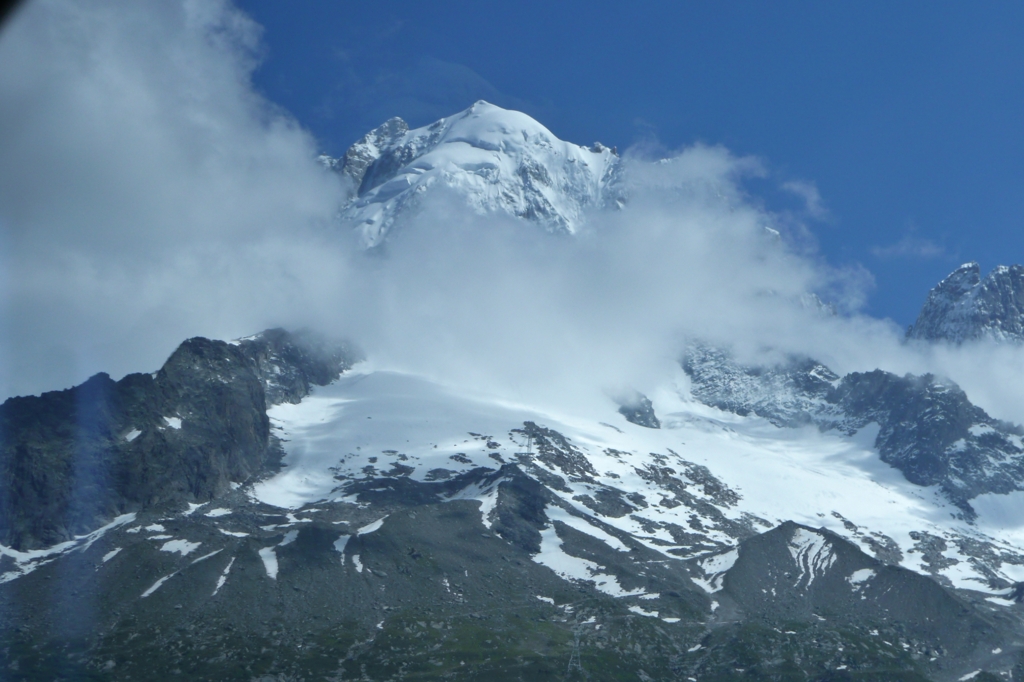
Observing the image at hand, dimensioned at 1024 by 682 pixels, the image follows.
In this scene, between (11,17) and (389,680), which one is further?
(389,680)

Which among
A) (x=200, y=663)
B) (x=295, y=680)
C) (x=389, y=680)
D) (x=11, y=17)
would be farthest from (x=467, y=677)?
(x=11, y=17)

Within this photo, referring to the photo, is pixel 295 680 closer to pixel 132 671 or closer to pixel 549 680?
pixel 132 671

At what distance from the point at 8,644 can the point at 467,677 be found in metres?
84.2

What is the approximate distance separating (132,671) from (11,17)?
17208 cm

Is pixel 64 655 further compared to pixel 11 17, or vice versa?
pixel 64 655

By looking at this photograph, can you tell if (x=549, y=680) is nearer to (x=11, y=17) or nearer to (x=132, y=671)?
(x=132, y=671)

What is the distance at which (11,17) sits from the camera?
4091 centimetres

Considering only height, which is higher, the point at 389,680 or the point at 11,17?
the point at 11,17

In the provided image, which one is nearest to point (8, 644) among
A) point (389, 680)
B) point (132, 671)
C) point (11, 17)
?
point (132, 671)

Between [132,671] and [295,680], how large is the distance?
93.5 ft

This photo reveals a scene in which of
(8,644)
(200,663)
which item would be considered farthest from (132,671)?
(8,644)

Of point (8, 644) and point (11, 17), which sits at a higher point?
point (11, 17)

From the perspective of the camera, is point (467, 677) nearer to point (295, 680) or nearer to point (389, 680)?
point (389, 680)

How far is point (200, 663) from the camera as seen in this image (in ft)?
A: 646
